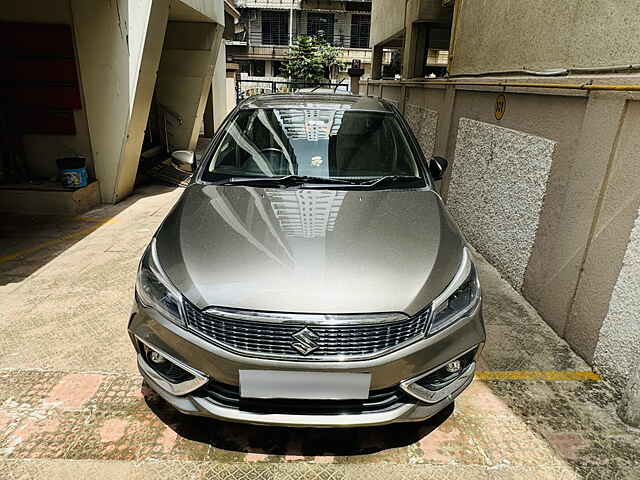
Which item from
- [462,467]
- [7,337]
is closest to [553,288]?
[462,467]

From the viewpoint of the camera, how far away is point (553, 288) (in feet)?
11.0

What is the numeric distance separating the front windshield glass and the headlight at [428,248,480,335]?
106 centimetres

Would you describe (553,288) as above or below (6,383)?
above

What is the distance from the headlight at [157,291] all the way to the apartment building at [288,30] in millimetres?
32750

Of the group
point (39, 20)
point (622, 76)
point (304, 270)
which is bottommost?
point (304, 270)

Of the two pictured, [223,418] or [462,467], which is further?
[462,467]

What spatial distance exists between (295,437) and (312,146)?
188cm

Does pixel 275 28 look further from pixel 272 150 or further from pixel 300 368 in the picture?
pixel 300 368

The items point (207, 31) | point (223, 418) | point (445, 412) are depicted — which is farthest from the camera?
point (207, 31)

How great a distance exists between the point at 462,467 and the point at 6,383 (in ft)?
8.61

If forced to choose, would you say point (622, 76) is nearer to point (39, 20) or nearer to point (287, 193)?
point (287, 193)

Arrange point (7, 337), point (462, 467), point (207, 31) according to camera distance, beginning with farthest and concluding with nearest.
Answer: point (207, 31)
point (7, 337)
point (462, 467)

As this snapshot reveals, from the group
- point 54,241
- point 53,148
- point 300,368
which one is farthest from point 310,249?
point 53,148

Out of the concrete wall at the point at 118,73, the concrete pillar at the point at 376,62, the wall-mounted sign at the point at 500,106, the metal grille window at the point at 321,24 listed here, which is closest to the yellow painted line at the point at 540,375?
the wall-mounted sign at the point at 500,106
